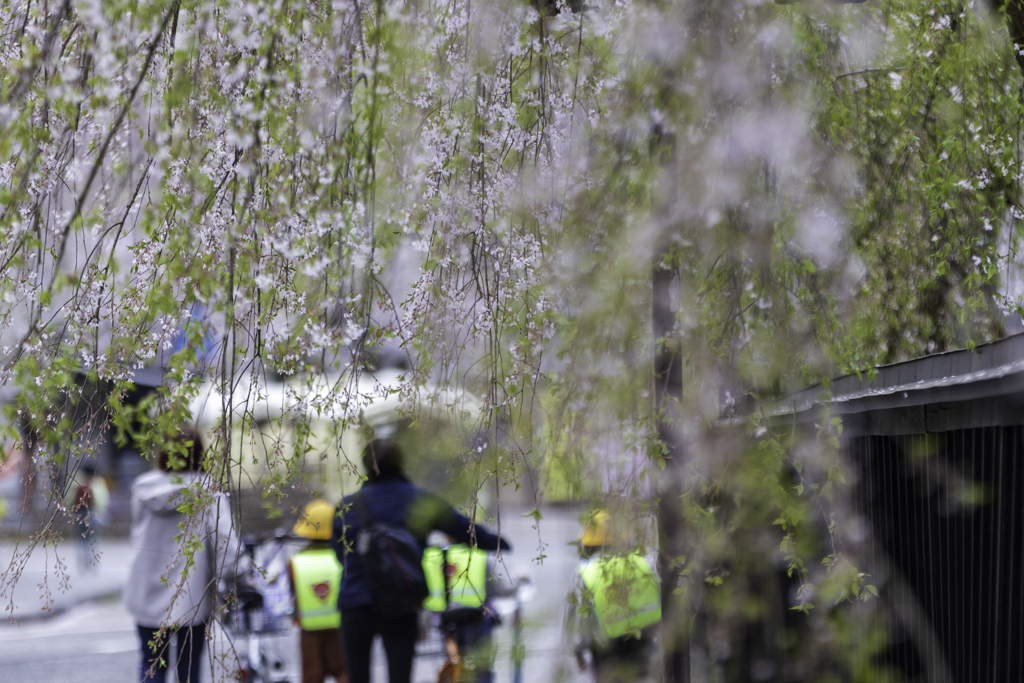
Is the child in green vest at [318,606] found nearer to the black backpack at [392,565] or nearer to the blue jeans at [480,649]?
the blue jeans at [480,649]

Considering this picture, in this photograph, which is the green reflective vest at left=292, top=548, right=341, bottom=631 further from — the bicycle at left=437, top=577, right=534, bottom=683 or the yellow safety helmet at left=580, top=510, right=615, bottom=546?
the yellow safety helmet at left=580, top=510, right=615, bottom=546

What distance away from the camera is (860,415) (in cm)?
249

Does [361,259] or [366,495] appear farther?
[366,495]

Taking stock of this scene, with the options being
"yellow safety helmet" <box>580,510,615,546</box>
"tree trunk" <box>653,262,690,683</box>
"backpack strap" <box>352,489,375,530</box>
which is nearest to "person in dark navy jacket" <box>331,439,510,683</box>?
"backpack strap" <box>352,489,375,530</box>

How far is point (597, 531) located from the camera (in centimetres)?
231

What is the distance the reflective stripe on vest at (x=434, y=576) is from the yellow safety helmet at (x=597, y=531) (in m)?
0.46

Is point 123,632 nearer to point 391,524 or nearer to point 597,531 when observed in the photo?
point 391,524

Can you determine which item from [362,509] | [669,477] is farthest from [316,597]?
[669,477]

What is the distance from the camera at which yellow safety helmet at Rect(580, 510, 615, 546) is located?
2.29m

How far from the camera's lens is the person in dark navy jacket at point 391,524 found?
2.28 m

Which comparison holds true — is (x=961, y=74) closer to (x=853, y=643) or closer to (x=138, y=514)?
(x=853, y=643)

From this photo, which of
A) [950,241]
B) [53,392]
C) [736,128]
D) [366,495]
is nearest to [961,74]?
[950,241]

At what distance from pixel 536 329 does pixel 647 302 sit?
427mm

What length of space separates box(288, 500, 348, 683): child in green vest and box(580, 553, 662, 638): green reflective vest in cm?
92
